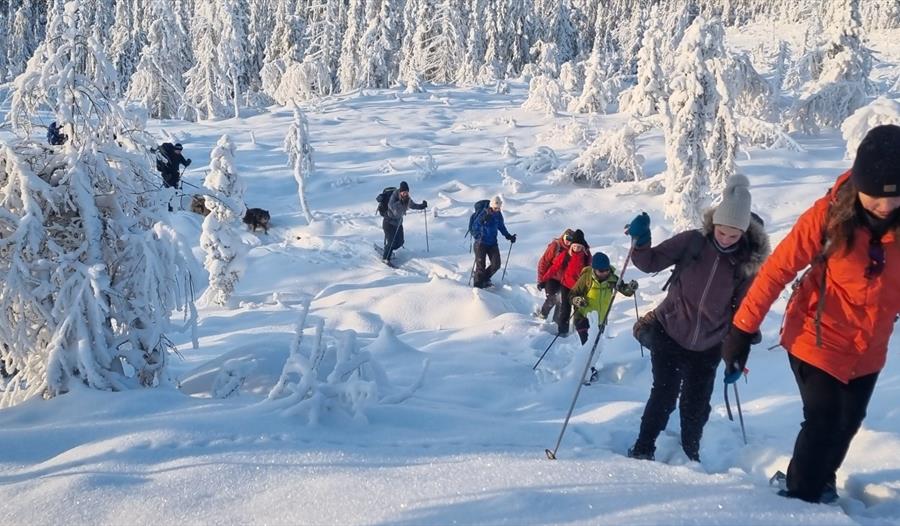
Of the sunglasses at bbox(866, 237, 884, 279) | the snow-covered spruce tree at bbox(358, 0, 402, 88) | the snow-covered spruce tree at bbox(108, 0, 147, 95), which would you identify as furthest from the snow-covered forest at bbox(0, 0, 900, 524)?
the snow-covered spruce tree at bbox(108, 0, 147, 95)

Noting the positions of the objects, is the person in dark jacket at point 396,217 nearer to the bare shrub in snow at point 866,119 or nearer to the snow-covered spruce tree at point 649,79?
the bare shrub in snow at point 866,119

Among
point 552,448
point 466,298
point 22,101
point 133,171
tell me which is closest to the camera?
point 552,448

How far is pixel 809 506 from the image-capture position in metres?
2.77

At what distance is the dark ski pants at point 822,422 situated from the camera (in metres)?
2.74

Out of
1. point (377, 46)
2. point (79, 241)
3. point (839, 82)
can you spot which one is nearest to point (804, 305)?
point (79, 241)

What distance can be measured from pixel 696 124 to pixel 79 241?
12.6m

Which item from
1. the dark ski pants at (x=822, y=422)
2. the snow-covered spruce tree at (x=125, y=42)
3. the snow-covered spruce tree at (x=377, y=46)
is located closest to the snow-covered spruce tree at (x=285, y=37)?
the snow-covered spruce tree at (x=377, y=46)

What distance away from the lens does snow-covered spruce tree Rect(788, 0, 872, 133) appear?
19.4m

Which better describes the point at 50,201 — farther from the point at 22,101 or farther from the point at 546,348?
the point at 546,348

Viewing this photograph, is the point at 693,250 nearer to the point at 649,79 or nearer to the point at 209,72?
the point at 649,79

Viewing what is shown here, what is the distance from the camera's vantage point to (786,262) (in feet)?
8.75

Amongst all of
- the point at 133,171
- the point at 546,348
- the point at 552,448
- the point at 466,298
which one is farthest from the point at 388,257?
the point at 552,448

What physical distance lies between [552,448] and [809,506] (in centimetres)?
138

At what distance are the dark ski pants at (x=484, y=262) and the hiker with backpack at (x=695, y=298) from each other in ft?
24.5
